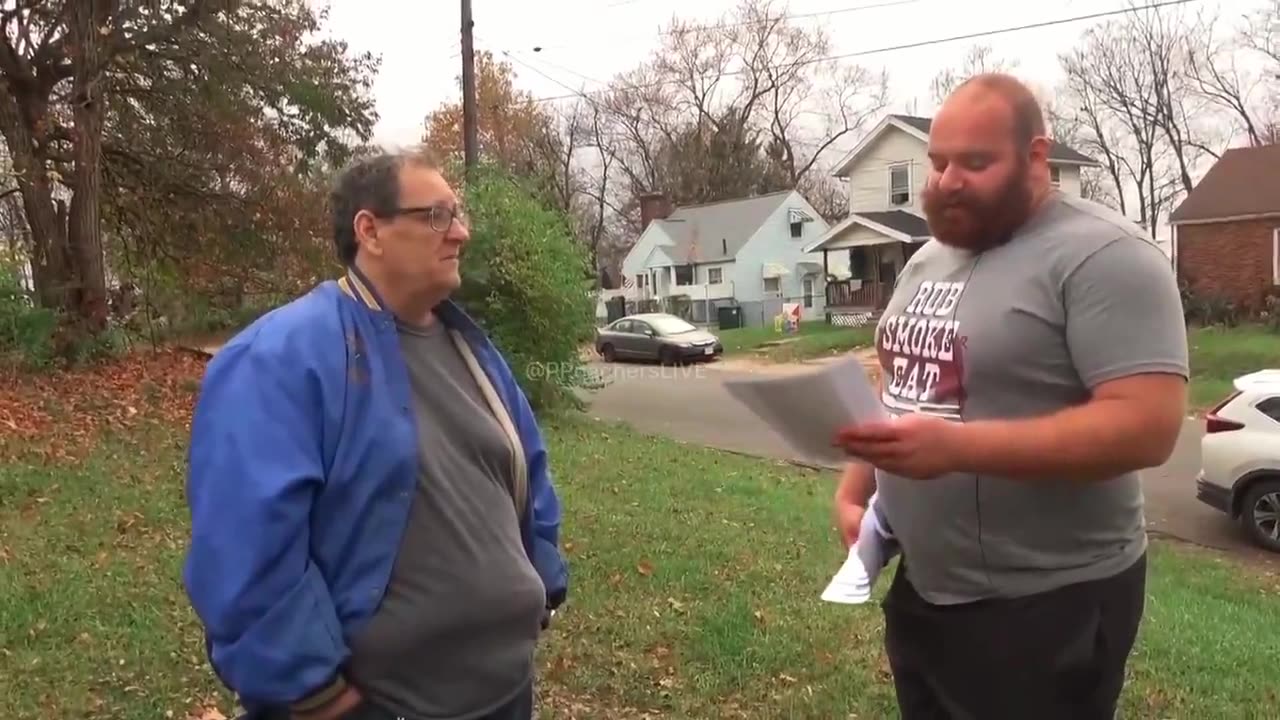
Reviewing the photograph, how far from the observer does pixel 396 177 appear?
243 cm

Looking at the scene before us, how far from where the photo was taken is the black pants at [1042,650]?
205 cm

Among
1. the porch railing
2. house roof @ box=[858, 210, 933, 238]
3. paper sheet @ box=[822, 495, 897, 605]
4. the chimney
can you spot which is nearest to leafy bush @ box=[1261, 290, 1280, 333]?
house roof @ box=[858, 210, 933, 238]

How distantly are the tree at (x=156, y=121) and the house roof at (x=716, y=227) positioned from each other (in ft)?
89.9

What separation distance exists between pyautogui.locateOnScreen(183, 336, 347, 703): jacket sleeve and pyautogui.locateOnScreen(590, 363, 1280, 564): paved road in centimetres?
101

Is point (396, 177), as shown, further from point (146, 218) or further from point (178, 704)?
point (146, 218)

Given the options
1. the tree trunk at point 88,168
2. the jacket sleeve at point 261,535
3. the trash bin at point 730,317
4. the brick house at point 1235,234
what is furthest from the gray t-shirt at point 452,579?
the trash bin at point 730,317

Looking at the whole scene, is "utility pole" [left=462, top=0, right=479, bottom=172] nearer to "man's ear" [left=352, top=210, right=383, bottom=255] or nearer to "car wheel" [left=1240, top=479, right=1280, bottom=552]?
"car wheel" [left=1240, top=479, right=1280, bottom=552]

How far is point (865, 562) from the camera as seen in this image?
239cm

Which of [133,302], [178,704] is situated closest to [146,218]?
[133,302]

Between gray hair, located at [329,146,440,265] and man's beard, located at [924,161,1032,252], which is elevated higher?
gray hair, located at [329,146,440,265]

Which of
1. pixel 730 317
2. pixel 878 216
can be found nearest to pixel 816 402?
pixel 878 216

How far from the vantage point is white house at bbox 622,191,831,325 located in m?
44.5

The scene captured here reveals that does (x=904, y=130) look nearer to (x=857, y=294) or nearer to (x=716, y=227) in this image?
(x=857, y=294)

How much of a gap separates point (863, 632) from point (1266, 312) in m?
23.8
